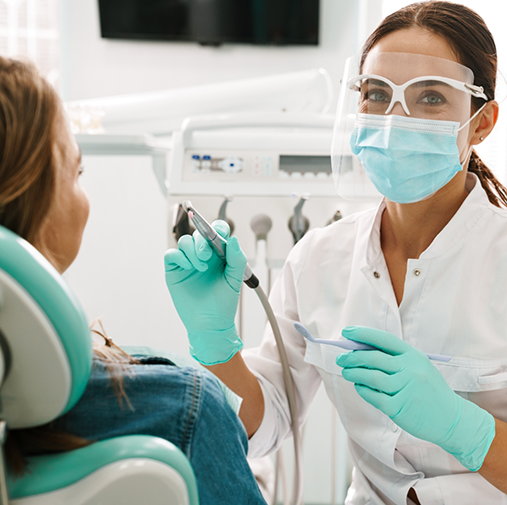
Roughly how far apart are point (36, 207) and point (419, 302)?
0.77 metres

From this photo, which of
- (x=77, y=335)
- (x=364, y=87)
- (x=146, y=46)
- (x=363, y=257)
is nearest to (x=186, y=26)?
(x=146, y=46)

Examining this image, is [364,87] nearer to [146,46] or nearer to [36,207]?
[36,207]

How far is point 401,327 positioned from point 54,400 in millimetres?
769

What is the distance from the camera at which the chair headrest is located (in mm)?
419

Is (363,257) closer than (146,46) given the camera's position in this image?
Yes

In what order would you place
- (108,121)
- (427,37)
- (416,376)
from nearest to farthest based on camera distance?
1. (416,376)
2. (427,37)
3. (108,121)

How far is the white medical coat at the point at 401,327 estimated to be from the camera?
987mm

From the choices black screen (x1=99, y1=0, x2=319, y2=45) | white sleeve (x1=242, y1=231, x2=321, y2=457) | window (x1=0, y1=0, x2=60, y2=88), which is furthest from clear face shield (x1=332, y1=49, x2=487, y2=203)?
window (x1=0, y1=0, x2=60, y2=88)

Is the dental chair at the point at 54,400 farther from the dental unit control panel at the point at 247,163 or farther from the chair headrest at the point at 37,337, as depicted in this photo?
the dental unit control panel at the point at 247,163

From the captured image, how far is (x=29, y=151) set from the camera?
570 millimetres

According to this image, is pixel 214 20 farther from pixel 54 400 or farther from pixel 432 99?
pixel 54 400

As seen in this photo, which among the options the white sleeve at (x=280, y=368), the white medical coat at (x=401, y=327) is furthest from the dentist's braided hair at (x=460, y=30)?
the white sleeve at (x=280, y=368)

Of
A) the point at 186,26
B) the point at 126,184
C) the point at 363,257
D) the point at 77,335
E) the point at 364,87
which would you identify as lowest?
the point at 126,184

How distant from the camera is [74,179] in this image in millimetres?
729
